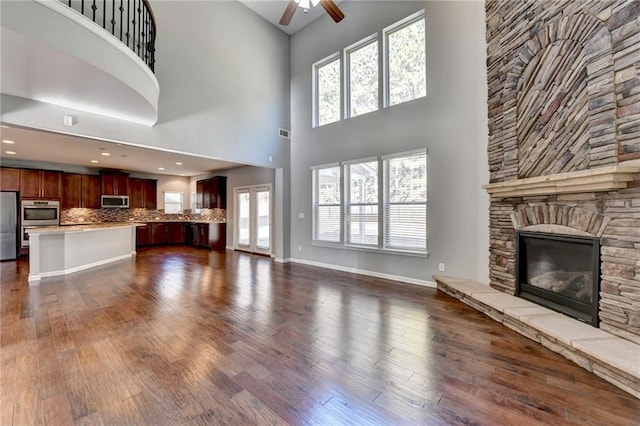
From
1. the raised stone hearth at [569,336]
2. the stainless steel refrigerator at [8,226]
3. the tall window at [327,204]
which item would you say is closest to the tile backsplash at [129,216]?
the stainless steel refrigerator at [8,226]

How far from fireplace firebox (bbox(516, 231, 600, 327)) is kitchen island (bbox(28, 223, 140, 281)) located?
24.6ft

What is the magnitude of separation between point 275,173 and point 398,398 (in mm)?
5922

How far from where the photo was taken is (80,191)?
7988 mm

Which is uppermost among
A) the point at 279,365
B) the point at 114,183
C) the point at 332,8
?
the point at 332,8

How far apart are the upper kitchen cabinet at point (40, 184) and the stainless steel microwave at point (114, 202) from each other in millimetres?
1037

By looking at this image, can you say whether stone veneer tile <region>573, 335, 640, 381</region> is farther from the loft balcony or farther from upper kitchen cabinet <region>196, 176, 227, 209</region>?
upper kitchen cabinet <region>196, 176, 227, 209</region>

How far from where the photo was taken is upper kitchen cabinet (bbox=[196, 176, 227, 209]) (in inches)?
349

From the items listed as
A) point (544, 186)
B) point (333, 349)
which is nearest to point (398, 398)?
point (333, 349)

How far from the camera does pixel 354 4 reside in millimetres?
5512

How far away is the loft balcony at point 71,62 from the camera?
238cm

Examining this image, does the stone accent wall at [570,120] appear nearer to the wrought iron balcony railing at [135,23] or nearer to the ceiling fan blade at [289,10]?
the ceiling fan blade at [289,10]

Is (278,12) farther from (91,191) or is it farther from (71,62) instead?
(91,191)

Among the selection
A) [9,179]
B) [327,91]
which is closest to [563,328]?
[327,91]

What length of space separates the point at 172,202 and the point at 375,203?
8.54 metres
